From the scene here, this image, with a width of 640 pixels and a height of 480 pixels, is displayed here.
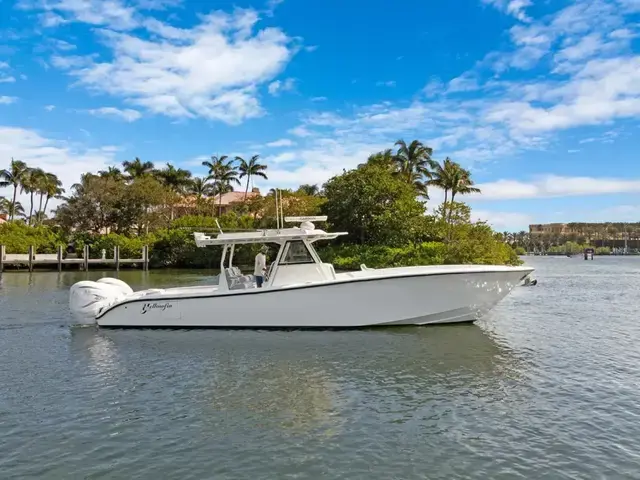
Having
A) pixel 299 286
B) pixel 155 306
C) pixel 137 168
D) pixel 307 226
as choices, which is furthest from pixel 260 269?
pixel 137 168

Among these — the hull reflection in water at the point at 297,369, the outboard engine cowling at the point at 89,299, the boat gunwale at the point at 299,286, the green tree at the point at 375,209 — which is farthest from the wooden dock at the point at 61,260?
the boat gunwale at the point at 299,286

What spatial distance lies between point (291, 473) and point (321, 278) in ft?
28.5

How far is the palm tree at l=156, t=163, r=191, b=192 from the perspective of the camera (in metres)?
76.4

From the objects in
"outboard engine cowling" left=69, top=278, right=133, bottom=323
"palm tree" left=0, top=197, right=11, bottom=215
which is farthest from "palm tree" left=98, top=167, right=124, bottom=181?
"outboard engine cowling" left=69, top=278, right=133, bottom=323

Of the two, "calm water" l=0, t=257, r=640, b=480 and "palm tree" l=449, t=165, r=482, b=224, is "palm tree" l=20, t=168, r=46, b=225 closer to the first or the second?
"palm tree" l=449, t=165, r=482, b=224

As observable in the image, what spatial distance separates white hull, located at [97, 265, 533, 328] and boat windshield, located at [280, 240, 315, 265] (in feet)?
2.80

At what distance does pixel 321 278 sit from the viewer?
14922 millimetres

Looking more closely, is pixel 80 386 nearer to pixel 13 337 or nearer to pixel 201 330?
pixel 201 330

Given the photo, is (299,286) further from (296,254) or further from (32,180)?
(32,180)

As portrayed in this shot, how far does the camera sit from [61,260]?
49750 millimetres

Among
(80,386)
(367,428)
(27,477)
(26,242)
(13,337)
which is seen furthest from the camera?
(26,242)

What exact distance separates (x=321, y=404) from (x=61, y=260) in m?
46.8

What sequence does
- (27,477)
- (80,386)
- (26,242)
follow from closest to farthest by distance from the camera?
(27,477)
(80,386)
(26,242)

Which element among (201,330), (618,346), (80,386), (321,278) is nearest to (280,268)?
(321,278)
